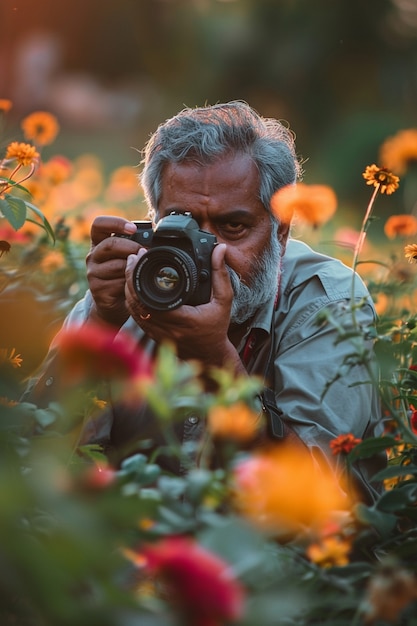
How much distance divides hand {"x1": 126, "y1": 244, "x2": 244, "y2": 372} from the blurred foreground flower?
3.28 ft

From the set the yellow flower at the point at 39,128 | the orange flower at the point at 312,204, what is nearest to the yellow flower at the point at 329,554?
the orange flower at the point at 312,204

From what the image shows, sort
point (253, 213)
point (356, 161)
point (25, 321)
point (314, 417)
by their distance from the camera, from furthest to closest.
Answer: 1. point (356, 161)
2. point (25, 321)
3. point (253, 213)
4. point (314, 417)

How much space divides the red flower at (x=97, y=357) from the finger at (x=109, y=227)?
1.03 meters

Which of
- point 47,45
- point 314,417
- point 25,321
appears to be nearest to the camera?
point 314,417

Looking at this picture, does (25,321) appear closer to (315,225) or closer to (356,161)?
(315,225)

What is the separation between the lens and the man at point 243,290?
1.68 metres

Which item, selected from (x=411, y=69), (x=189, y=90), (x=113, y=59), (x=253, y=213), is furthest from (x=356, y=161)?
(x=253, y=213)

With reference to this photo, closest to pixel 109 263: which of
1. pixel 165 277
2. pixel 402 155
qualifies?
pixel 165 277

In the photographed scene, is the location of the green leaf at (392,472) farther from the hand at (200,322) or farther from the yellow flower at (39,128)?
the yellow flower at (39,128)

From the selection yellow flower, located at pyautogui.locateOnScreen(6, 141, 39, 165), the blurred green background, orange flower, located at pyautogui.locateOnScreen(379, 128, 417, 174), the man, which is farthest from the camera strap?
the blurred green background

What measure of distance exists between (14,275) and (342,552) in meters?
1.31

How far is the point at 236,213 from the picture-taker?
1.95m

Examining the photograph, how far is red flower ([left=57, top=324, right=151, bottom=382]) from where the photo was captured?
74 cm

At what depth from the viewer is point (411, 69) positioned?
800 centimetres
